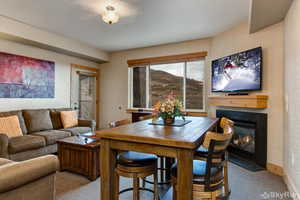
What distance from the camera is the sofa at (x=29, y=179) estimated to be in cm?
125

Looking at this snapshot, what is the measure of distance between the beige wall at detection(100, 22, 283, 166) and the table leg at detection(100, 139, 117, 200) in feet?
9.09

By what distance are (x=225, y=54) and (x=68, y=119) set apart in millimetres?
4041

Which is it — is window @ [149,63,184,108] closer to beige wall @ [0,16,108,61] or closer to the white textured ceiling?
the white textured ceiling

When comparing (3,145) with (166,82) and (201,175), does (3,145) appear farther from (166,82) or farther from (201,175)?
(166,82)

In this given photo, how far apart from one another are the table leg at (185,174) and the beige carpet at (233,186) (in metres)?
1.01

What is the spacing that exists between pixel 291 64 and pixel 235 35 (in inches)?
61.7

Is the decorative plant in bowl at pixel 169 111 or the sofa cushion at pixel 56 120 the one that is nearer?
the decorative plant in bowl at pixel 169 111

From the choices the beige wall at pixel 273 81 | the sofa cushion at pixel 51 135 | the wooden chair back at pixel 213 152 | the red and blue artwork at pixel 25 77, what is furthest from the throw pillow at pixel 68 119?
the beige wall at pixel 273 81

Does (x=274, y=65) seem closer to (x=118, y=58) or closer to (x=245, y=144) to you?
(x=245, y=144)

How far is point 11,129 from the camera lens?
10.8 feet

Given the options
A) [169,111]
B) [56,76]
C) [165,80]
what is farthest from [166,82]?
[169,111]

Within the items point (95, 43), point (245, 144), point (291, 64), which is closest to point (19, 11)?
point (95, 43)

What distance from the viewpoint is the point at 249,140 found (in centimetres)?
339

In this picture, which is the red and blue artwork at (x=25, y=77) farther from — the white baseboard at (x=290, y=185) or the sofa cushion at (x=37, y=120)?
the white baseboard at (x=290, y=185)
